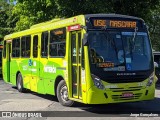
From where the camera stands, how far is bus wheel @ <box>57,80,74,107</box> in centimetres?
1222

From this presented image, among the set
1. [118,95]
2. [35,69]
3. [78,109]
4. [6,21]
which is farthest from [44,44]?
[6,21]

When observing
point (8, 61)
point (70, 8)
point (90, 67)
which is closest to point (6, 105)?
point (90, 67)

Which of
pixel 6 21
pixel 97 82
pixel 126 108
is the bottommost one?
pixel 126 108

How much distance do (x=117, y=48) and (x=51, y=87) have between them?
3264mm

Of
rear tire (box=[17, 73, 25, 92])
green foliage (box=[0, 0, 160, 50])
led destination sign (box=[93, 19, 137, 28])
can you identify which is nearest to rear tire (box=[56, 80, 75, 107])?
led destination sign (box=[93, 19, 137, 28])

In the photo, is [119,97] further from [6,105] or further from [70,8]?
[70,8]

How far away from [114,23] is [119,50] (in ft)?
2.76

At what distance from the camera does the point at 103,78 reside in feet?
35.1

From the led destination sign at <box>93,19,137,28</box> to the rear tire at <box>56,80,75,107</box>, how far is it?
2.36 m

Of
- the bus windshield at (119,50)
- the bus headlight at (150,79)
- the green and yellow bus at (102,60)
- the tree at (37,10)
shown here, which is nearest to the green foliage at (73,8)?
the tree at (37,10)

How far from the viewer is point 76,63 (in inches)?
452

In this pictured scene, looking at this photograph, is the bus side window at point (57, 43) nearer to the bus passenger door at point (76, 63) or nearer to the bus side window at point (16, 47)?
the bus passenger door at point (76, 63)

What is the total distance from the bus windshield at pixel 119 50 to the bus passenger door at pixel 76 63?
2.06ft

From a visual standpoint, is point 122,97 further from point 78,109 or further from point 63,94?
point 63,94
